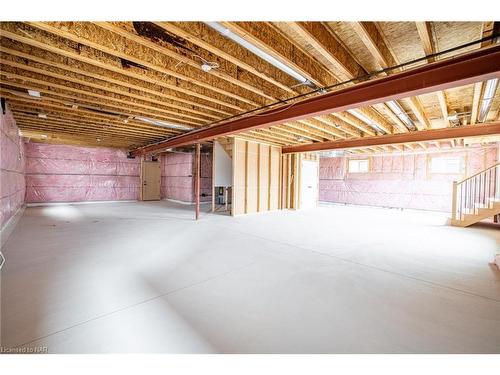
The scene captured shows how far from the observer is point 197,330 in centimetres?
160

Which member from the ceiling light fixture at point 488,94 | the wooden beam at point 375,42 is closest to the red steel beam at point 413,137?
the ceiling light fixture at point 488,94

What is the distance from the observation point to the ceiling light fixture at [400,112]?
12.6 ft

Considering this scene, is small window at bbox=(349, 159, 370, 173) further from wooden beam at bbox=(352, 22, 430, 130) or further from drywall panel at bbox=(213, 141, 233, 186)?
wooden beam at bbox=(352, 22, 430, 130)

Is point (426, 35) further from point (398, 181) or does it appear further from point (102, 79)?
point (398, 181)

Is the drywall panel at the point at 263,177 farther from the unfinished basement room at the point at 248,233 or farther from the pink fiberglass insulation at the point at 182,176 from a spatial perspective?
the pink fiberglass insulation at the point at 182,176

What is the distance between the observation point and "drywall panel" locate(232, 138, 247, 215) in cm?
700

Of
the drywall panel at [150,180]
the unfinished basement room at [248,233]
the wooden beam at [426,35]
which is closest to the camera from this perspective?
the unfinished basement room at [248,233]

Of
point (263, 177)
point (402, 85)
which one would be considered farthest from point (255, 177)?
point (402, 85)

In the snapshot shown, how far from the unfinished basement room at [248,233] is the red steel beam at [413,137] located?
3 centimetres

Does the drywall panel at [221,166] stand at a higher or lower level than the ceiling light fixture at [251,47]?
lower

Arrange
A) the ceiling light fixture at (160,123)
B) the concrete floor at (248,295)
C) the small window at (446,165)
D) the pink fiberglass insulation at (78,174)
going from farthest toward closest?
the pink fiberglass insulation at (78,174)
the small window at (446,165)
the ceiling light fixture at (160,123)
the concrete floor at (248,295)

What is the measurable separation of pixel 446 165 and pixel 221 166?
8792 millimetres
